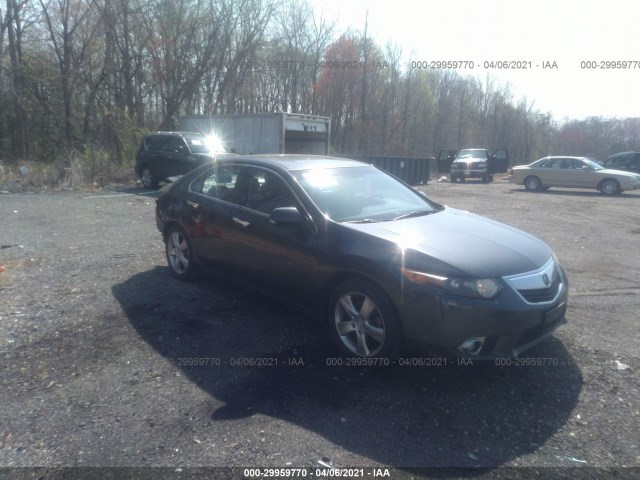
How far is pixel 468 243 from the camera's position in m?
3.96

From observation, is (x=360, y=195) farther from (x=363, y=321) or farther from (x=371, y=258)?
(x=363, y=321)

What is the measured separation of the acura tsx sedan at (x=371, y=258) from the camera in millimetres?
3525

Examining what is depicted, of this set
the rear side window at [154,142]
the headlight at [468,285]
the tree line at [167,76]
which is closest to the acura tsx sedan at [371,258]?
the headlight at [468,285]

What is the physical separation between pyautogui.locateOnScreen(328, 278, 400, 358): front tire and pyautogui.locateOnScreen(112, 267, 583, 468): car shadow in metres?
0.16

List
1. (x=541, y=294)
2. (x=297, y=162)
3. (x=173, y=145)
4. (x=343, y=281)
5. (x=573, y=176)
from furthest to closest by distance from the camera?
(x=573, y=176) → (x=173, y=145) → (x=297, y=162) → (x=343, y=281) → (x=541, y=294)

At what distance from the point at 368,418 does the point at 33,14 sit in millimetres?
24789

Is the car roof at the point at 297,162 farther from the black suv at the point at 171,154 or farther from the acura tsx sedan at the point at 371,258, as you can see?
the black suv at the point at 171,154

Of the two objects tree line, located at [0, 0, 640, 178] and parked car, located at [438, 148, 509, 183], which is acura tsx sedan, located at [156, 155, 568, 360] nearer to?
tree line, located at [0, 0, 640, 178]

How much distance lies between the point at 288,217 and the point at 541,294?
6.69ft

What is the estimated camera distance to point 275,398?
353 cm

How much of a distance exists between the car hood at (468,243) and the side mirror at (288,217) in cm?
45

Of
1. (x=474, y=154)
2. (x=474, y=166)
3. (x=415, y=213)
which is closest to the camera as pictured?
(x=415, y=213)

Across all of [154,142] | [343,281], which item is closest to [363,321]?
[343,281]

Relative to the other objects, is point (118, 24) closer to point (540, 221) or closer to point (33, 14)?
point (33, 14)
